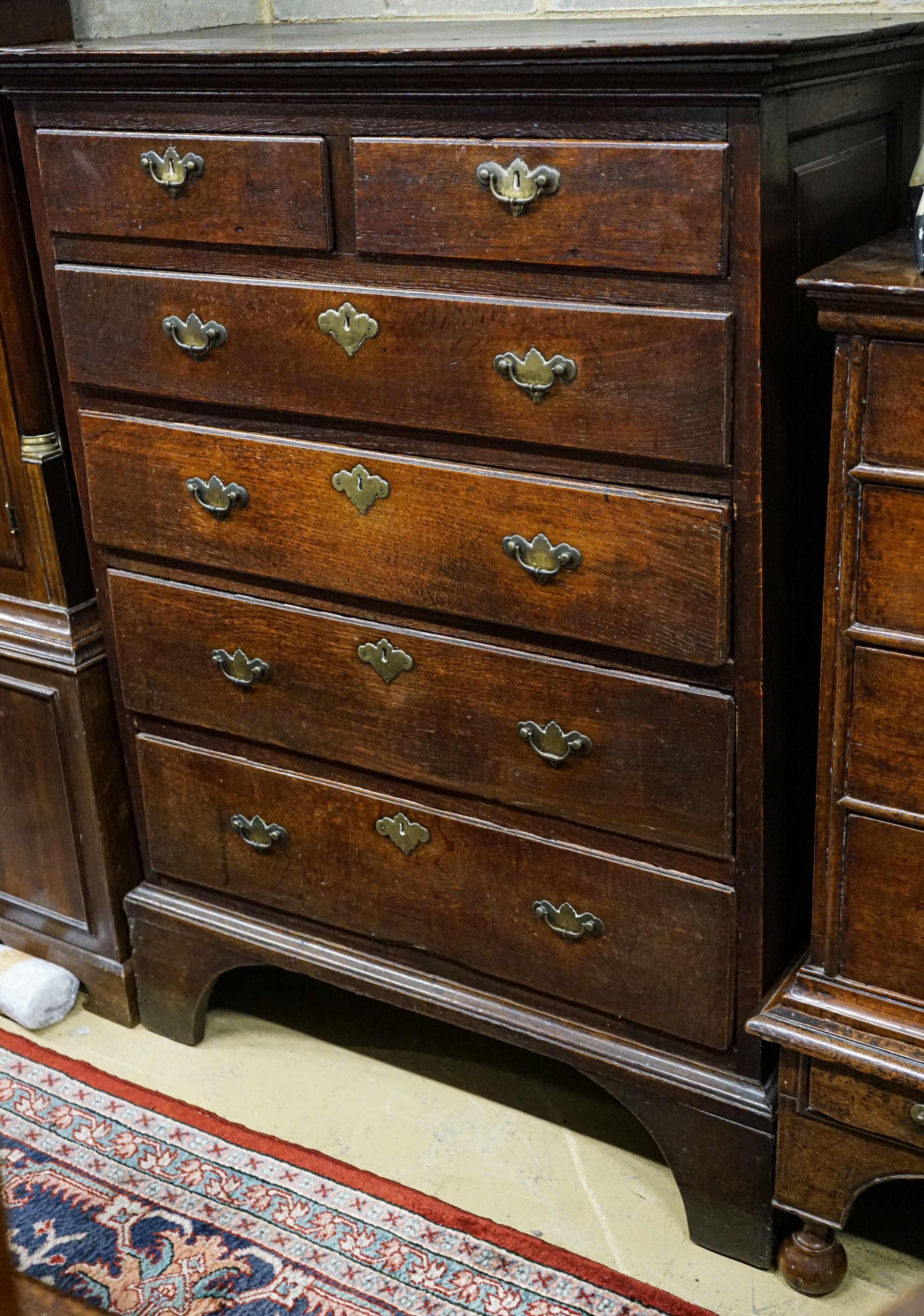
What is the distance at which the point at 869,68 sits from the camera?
5.25 feet

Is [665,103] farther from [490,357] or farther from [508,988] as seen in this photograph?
[508,988]

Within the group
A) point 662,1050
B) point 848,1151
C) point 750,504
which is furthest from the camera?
point 662,1050

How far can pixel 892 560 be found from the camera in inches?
57.6

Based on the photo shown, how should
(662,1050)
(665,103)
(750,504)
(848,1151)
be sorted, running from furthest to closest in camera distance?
1. (662,1050)
2. (848,1151)
3. (750,504)
4. (665,103)

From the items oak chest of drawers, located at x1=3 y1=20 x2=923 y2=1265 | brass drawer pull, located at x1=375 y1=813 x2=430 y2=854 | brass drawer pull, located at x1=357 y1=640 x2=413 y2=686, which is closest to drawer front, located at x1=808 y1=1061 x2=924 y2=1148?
oak chest of drawers, located at x1=3 y1=20 x2=923 y2=1265

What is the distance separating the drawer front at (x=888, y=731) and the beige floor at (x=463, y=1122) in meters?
0.70

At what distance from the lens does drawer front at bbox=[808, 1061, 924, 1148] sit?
1.66m

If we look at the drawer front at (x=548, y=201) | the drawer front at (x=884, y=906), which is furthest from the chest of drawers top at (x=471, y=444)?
the drawer front at (x=884, y=906)

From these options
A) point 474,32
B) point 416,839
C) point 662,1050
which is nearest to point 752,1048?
point 662,1050

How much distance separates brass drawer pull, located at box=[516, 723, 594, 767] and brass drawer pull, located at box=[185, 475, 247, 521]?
49cm

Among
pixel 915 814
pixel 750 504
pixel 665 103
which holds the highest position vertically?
pixel 665 103

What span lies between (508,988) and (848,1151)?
508mm

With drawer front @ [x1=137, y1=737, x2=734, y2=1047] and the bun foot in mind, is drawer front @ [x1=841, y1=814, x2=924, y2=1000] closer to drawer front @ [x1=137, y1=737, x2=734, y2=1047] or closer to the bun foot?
drawer front @ [x1=137, y1=737, x2=734, y2=1047]

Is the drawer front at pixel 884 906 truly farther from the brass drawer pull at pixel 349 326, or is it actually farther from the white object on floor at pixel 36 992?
the white object on floor at pixel 36 992
